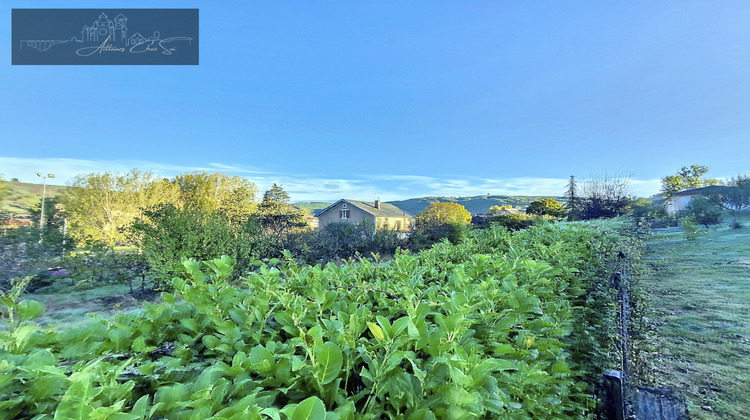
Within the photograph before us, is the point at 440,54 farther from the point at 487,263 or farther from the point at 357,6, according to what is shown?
the point at 487,263

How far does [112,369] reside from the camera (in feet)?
1.74

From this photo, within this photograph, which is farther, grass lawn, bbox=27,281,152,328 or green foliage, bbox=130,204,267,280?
green foliage, bbox=130,204,267,280

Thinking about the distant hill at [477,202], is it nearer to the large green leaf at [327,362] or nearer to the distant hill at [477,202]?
the distant hill at [477,202]

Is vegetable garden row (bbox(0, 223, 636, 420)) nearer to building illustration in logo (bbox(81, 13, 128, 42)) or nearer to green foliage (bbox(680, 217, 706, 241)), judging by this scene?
green foliage (bbox(680, 217, 706, 241))

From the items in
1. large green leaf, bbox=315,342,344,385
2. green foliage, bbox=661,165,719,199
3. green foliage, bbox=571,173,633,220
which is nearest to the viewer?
large green leaf, bbox=315,342,344,385

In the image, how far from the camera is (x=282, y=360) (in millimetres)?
615

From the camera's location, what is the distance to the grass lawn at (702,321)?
2191 millimetres

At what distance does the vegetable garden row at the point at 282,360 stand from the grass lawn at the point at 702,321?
6.13 feet

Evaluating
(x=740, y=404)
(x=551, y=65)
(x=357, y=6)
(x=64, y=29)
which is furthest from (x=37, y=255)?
(x=551, y=65)

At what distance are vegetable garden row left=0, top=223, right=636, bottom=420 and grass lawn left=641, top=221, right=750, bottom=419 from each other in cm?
187

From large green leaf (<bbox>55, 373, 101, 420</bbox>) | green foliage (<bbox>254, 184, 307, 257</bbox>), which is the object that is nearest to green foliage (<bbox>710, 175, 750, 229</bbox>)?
large green leaf (<bbox>55, 373, 101, 420</bbox>)

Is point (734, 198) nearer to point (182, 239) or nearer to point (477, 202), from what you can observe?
point (182, 239)

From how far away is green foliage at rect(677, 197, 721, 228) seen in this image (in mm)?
5762

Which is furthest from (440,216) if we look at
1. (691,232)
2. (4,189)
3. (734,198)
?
(4,189)
